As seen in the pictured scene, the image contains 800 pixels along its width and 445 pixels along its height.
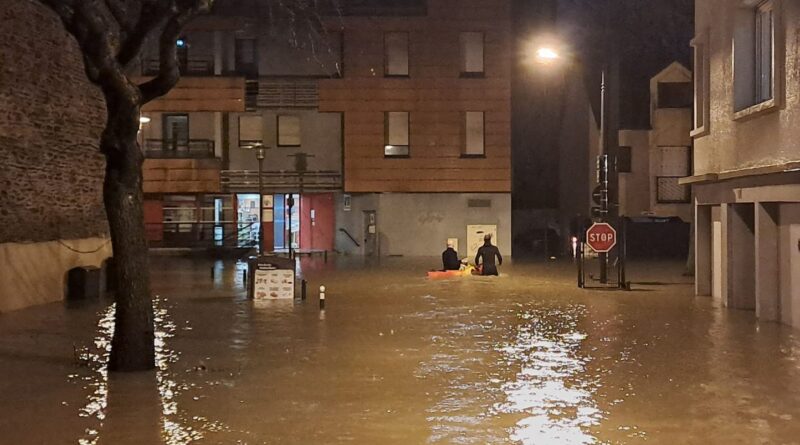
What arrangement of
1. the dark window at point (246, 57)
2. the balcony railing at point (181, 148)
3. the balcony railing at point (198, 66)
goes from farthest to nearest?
the dark window at point (246, 57) < the balcony railing at point (198, 66) < the balcony railing at point (181, 148)

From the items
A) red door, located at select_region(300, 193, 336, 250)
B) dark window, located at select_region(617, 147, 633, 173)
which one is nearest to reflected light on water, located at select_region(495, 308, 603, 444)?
dark window, located at select_region(617, 147, 633, 173)

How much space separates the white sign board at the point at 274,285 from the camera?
2019cm

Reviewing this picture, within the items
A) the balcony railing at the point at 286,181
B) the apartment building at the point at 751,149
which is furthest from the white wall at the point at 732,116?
the balcony railing at the point at 286,181

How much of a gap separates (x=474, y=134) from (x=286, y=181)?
9494 mm

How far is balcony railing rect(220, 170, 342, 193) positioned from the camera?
41.7m

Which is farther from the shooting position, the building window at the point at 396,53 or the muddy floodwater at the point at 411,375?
the building window at the point at 396,53

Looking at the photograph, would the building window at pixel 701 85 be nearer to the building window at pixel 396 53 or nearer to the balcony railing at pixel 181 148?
the building window at pixel 396 53

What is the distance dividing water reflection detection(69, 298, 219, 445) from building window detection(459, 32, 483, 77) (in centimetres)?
2758

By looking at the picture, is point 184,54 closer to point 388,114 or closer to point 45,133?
point 388,114

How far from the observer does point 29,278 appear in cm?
1988

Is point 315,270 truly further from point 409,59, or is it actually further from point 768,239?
point 768,239

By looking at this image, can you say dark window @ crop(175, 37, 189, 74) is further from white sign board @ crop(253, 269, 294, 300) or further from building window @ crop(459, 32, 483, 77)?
white sign board @ crop(253, 269, 294, 300)

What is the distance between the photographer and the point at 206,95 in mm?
39594

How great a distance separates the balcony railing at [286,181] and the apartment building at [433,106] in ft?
5.18
